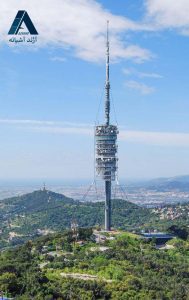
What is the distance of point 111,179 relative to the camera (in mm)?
98438

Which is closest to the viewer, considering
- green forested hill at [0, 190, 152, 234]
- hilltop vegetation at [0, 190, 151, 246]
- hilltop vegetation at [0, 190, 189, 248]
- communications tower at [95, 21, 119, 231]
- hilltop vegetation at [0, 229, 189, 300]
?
hilltop vegetation at [0, 229, 189, 300]

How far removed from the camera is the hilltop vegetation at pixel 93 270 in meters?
51.3

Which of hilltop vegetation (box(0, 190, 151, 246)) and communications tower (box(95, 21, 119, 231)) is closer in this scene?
communications tower (box(95, 21, 119, 231))

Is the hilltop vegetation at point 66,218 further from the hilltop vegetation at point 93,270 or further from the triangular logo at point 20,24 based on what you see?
the triangular logo at point 20,24

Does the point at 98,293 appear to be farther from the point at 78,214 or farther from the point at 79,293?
the point at 78,214

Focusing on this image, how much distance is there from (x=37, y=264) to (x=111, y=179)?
121 ft

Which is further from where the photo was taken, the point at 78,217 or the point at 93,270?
the point at 78,217

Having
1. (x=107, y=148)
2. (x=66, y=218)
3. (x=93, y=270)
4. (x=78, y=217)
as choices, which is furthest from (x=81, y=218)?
(x=93, y=270)

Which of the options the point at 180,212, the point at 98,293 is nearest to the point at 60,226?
the point at 180,212

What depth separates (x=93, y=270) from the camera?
2495 inches

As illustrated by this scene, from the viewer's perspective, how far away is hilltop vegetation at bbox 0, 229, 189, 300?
168ft

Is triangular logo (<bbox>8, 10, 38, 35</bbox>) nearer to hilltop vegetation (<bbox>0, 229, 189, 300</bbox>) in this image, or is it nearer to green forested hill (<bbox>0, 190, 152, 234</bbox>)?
hilltop vegetation (<bbox>0, 229, 189, 300</bbox>)

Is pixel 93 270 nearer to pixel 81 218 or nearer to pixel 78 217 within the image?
pixel 81 218

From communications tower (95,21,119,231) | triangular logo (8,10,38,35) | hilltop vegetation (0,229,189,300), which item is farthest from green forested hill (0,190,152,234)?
triangular logo (8,10,38,35)
